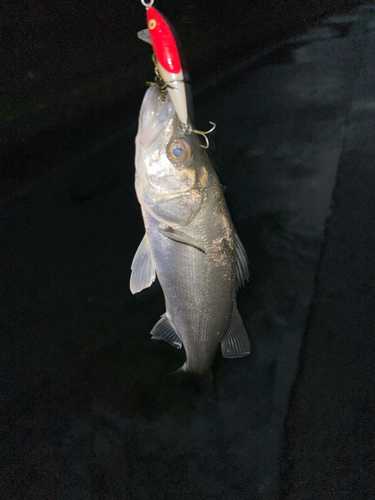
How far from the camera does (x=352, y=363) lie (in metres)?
1.62

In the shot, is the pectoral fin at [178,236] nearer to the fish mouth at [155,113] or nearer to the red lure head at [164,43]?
the fish mouth at [155,113]

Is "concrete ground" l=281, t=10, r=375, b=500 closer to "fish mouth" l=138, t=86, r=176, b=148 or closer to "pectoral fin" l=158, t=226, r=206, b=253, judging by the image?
"pectoral fin" l=158, t=226, r=206, b=253

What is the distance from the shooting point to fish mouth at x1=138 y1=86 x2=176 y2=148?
1.03m

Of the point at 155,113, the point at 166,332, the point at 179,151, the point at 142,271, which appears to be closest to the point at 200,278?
the point at 142,271

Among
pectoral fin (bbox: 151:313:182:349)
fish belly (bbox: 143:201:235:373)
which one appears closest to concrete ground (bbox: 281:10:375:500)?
fish belly (bbox: 143:201:235:373)

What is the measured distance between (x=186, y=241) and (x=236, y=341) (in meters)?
0.65

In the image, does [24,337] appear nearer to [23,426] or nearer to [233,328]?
[23,426]

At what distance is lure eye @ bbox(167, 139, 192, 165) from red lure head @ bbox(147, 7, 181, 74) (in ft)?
0.84

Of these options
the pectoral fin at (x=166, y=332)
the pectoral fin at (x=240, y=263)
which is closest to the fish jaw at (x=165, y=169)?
the pectoral fin at (x=240, y=263)

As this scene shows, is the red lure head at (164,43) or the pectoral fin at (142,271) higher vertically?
the red lure head at (164,43)

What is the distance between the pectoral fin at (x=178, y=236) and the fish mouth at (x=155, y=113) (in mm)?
382

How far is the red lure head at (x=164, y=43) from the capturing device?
2.77 ft

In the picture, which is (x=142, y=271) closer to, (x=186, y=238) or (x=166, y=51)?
(x=186, y=238)

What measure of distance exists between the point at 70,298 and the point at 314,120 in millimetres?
1990
